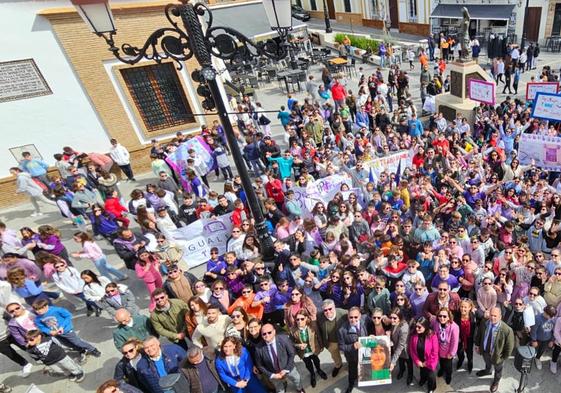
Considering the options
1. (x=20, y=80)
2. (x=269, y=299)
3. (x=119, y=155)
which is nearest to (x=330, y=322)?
(x=269, y=299)

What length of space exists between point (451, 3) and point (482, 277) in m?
26.9

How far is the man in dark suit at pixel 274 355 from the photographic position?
4.31 m

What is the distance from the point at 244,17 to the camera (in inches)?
969

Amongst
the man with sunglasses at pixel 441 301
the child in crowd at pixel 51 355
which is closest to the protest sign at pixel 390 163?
the man with sunglasses at pixel 441 301

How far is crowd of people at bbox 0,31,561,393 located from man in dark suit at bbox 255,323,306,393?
0.07 ft

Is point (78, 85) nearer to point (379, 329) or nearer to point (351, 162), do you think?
point (351, 162)

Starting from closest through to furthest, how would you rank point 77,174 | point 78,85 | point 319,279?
1. point 319,279
2. point 77,174
3. point 78,85

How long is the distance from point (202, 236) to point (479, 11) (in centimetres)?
2596

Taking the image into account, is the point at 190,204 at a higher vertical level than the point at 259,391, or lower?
higher

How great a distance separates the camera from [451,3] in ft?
82.3

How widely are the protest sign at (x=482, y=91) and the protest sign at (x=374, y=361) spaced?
32.2ft

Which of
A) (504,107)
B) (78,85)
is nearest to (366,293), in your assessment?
(504,107)

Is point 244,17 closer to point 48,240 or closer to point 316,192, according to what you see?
point 316,192

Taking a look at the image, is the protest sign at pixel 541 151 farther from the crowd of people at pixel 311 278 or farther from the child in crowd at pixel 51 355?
the child in crowd at pixel 51 355
